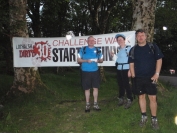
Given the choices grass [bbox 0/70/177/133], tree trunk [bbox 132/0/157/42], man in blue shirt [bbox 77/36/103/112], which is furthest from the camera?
tree trunk [bbox 132/0/157/42]

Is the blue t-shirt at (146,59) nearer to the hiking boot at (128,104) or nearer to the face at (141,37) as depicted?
the face at (141,37)

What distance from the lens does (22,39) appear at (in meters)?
8.53

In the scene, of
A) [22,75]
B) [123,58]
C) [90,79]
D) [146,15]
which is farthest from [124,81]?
[22,75]

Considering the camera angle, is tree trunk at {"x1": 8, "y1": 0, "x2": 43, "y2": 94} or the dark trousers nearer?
the dark trousers

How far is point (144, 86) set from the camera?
215 inches

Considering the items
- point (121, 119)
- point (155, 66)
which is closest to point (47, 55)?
point (121, 119)

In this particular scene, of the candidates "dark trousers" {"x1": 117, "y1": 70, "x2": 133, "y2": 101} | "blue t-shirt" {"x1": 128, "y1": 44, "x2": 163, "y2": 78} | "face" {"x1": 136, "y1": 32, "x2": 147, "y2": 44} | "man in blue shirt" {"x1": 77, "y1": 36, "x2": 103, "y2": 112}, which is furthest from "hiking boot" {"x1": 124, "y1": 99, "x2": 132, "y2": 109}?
"face" {"x1": 136, "y1": 32, "x2": 147, "y2": 44}

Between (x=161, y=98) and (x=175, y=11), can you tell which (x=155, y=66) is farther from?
(x=175, y=11)

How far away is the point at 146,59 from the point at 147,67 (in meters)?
0.17

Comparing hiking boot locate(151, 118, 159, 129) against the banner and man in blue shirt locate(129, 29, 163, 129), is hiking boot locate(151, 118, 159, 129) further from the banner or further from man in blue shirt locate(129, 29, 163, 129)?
the banner

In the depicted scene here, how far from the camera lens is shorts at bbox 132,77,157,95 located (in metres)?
5.37

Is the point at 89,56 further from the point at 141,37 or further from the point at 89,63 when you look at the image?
the point at 141,37

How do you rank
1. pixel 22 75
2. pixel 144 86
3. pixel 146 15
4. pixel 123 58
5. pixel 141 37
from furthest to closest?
pixel 22 75, pixel 146 15, pixel 123 58, pixel 144 86, pixel 141 37

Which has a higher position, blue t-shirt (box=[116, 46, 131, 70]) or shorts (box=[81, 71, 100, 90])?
blue t-shirt (box=[116, 46, 131, 70])
